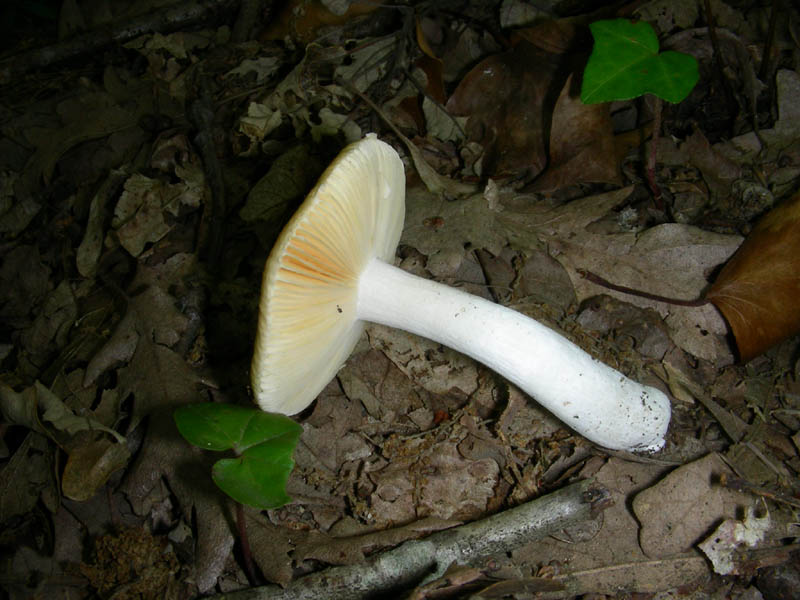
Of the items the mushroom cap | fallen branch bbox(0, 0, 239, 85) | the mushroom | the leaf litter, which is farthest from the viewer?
fallen branch bbox(0, 0, 239, 85)

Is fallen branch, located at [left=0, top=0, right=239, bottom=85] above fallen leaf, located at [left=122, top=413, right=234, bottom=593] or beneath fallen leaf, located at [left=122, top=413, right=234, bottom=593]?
above

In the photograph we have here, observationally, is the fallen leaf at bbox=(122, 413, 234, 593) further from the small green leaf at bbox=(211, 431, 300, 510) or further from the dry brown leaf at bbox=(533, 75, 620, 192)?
the dry brown leaf at bbox=(533, 75, 620, 192)

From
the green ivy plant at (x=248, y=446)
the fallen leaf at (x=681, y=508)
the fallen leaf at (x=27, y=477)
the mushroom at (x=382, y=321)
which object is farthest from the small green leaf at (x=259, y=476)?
the fallen leaf at (x=681, y=508)

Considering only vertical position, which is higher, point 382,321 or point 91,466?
point 382,321

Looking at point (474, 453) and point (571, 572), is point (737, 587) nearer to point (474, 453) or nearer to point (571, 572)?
point (571, 572)

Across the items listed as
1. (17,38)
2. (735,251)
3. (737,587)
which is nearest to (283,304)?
(737,587)

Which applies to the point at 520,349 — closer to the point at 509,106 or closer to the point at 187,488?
the point at 187,488

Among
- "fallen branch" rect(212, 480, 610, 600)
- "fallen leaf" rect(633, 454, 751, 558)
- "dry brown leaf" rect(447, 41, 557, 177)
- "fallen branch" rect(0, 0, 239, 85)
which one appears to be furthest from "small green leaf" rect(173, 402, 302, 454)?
"fallen branch" rect(0, 0, 239, 85)

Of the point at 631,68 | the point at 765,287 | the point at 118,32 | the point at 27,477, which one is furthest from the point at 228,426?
the point at 118,32
